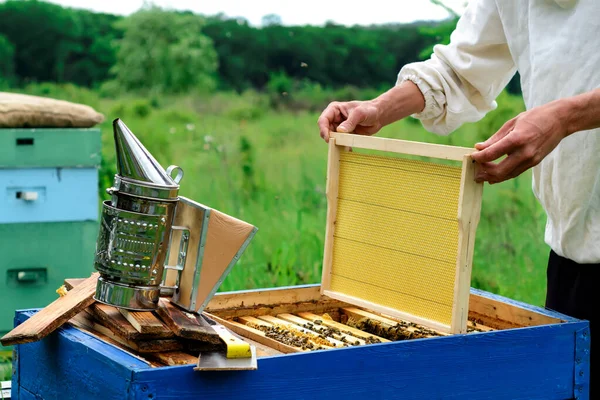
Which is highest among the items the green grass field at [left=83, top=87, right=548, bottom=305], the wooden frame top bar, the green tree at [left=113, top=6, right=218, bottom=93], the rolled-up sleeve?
the green tree at [left=113, top=6, right=218, bottom=93]

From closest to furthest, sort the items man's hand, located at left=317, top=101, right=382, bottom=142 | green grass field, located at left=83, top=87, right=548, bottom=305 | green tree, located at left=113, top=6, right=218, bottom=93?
man's hand, located at left=317, top=101, right=382, bottom=142 < green grass field, located at left=83, top=87, right=548, bottom=305 < green tree, located at left=113, top=6, right=218, bottom=93

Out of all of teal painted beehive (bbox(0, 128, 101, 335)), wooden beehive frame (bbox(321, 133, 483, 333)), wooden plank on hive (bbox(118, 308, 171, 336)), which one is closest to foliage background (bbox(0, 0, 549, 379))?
teal painted beehive (bbox(0, 128, 101, 335))

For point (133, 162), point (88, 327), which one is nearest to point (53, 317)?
point (88, 327)

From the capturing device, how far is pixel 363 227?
2.05 metres

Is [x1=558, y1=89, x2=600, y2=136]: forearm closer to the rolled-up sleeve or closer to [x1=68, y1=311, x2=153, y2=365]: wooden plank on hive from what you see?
the rolled-up sleeve

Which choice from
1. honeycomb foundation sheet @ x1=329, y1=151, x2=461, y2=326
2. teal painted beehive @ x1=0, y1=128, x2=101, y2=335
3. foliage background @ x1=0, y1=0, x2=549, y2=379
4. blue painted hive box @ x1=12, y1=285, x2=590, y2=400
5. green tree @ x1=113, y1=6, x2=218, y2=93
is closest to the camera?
blue painted hive box @ x1=12, y1=285, x2=590, y2=400

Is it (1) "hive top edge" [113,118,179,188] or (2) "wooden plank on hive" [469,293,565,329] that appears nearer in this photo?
(1) "hive top edge" [113,118,179,188]

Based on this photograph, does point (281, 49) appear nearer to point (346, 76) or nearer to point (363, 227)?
point (346, 76)

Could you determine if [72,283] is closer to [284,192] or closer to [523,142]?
[523,142]

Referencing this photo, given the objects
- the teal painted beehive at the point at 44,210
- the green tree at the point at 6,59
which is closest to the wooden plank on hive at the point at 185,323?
the teal painted beehive at the point at 44,210

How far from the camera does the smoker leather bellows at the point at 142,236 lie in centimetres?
160

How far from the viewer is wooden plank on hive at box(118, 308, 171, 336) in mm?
1569

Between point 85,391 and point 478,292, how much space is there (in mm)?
1120

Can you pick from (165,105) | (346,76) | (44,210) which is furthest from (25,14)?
(44,210)
